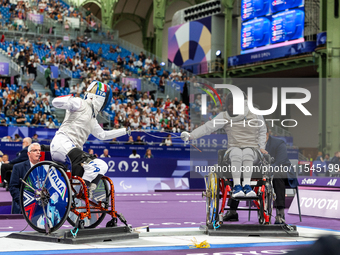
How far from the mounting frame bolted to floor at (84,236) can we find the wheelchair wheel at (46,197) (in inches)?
4.3

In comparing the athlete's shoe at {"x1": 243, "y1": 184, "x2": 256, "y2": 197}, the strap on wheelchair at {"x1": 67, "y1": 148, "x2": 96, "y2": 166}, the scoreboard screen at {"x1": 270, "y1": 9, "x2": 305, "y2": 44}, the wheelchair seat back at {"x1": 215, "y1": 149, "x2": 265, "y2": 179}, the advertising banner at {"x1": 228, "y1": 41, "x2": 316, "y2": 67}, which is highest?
the scoreboard screen at {"x1": 270, "y1": 9, "x2": 305, "y2": 44}

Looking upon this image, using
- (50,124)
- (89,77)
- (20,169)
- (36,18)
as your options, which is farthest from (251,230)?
(36,18)

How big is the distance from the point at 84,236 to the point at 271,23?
26.5m

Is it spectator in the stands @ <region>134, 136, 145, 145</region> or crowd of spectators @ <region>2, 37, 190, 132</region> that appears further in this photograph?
crowd of spectators @ <region>2, 37, 190, 132</region>

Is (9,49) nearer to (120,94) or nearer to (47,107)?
(120,94)

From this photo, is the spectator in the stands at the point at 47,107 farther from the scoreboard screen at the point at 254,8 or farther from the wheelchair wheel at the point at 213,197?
the wheelchair wheel at the point at 213,197

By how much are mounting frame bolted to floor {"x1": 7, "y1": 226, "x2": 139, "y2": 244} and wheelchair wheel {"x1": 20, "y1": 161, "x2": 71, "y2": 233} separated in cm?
11

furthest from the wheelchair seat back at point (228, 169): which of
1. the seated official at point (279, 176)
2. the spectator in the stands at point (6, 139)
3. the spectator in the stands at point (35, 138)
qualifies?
the spectator in the stands at point (6, 139)

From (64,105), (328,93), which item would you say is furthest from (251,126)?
(328,93)

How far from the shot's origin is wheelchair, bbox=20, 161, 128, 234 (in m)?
6.04

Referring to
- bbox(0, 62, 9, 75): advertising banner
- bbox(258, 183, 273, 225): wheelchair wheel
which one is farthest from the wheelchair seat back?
bbox(0, 62, 9, 75): advertising banner

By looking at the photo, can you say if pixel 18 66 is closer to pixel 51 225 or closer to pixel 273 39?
pixel 273 39

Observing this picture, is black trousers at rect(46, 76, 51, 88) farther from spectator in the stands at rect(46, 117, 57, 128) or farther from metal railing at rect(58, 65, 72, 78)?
spectator in the stands at rect(46, 117, 57, 128)

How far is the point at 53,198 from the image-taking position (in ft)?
20.2
